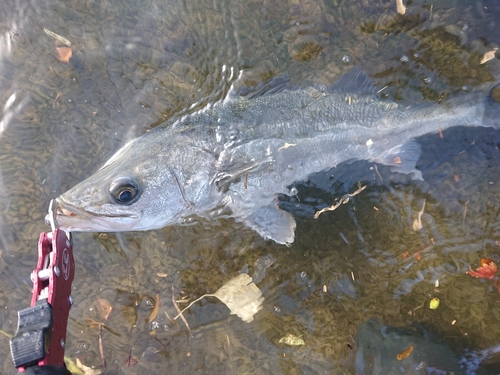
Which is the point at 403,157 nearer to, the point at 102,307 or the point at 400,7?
the point at 400,7

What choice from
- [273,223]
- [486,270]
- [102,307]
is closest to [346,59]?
[273,223]

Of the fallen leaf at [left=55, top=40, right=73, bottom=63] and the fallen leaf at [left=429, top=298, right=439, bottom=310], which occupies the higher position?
the fallen leaf at [left=55, top=40, right=73, bottom=63]

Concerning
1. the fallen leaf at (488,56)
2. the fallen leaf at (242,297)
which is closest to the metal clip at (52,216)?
the fallen leaf at (242,297)

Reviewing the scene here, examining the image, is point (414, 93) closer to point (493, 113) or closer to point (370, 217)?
point (493, 113)

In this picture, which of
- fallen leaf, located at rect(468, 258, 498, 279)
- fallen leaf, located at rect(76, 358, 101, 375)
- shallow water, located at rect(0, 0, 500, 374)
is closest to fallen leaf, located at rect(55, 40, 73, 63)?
shallow water, located at rect(0, 0, 500, 374)

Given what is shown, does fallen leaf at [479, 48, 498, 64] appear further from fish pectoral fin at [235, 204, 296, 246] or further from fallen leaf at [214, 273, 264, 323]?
fallen leaf at [214, 273, 264, 323]

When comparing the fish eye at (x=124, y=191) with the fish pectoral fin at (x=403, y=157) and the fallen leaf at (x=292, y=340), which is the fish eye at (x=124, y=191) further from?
the fish pectoral fin at (x=403, y=157)
